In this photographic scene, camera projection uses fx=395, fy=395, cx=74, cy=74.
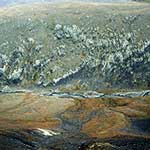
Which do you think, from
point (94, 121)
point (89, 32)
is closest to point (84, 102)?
point (94, 121)

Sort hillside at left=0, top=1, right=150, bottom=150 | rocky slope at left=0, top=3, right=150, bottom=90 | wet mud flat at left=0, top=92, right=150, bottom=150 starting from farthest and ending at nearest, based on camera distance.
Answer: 1. rocky slope at left=0, top=3, right=150, bottom=90
2. hillside at left=0, top=1, right=150, bottom=150
3. wet mud flat at left=0, top=92, right=150, bottom=150

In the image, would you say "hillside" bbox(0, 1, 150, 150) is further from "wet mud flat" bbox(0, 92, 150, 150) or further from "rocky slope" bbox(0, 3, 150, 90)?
"wet mud flat" bbox(0, 92, 150, 150)

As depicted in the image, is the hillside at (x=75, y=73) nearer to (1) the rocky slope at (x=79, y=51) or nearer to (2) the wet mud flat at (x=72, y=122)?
(1) the rocky slope at (x=79, y=51)

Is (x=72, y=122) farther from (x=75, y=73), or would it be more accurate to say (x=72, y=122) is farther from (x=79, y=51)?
(x=79, y=51)

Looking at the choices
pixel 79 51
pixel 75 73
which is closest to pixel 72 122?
pixel 75 73

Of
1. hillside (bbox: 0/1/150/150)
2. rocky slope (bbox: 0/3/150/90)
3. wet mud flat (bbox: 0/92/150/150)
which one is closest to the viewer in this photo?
wet mud flat (bbox: 0/92/150/150)

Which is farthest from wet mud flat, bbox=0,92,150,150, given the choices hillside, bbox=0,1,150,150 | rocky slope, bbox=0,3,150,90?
rocky slope, bbox=0,3,150,90

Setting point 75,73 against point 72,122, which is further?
point 75,73

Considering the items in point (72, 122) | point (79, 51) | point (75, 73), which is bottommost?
point (72, 122)

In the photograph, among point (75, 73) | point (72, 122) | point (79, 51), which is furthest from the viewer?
point (79, 51)
